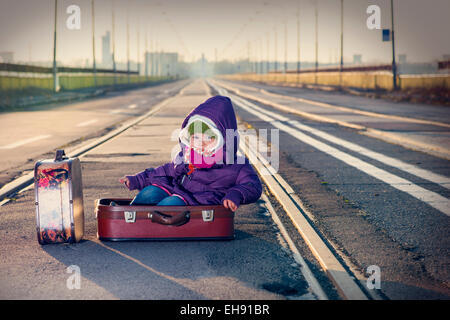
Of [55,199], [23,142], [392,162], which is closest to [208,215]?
[55,199]

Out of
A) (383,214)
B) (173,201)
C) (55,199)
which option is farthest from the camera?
(383,214)

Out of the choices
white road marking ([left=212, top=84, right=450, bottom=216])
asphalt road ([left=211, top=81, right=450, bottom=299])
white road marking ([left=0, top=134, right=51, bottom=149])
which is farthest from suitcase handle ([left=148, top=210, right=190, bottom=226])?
white road marking ([left=0, top=134, right=51, bottom=149])

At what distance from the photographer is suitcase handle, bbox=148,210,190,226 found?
17.1ft

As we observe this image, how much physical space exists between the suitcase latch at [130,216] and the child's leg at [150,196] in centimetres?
38

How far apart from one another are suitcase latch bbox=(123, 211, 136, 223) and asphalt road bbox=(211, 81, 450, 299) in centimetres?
184

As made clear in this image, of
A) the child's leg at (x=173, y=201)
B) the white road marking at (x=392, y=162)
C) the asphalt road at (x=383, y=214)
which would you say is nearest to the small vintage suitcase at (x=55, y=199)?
the child's leg at (x=173, y=201)

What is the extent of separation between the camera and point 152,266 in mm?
4762

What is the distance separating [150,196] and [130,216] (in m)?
0.43

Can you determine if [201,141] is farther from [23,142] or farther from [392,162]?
[23,142]

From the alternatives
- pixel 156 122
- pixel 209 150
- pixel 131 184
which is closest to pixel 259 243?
pixel 209 150

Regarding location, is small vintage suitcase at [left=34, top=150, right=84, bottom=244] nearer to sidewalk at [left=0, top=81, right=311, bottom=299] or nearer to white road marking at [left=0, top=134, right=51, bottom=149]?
sidewalk at [left=0, top=81, right=311, bottom=299]

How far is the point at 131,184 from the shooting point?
581 cm

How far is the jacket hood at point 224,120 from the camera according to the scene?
219 inches
